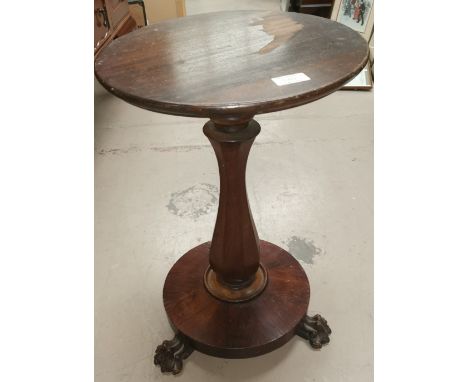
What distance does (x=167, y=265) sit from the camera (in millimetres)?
1725

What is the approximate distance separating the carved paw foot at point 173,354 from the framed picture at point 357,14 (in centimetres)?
297

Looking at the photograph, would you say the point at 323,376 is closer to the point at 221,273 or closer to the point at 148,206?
the point at 221,273

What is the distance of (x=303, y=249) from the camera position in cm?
178

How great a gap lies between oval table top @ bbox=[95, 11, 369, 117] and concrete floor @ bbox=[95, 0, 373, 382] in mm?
935

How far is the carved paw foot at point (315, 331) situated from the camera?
4.53ft

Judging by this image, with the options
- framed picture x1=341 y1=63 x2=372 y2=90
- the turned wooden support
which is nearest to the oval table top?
the turned wooden support

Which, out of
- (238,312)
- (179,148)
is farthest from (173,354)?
(179,148)

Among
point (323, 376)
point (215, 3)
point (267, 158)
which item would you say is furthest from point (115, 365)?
point (215, 3)

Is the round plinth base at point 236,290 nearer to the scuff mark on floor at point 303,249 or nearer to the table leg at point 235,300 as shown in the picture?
the table leg at point 235,300

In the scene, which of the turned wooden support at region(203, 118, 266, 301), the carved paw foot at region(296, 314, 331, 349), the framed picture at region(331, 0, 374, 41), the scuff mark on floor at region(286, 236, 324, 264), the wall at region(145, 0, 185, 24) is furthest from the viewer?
the wall at region(145, 0, 185, 24)

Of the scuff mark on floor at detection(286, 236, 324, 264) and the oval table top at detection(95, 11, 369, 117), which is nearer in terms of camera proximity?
the oval table top at detection(95, 11, 369, 117)

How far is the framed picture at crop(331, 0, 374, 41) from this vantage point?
128 inches

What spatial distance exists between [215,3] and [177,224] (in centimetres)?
417

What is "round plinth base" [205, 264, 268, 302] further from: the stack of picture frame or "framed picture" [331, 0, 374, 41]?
"framed picture" [331, 0, 374, 41]
